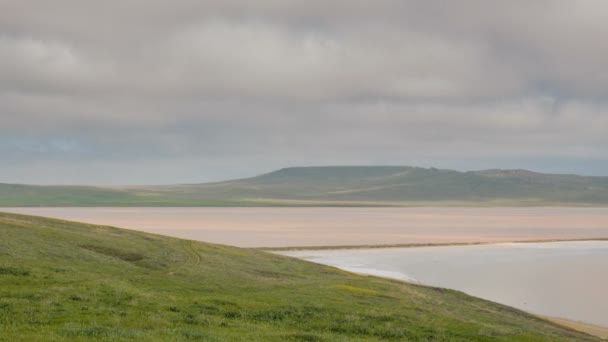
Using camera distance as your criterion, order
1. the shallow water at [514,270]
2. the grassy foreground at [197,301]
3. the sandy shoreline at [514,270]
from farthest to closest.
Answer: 1. the shallow water at [514,270]
2. the sandy shoreline at [514,270]
3. the grassy foreground at [197,301]

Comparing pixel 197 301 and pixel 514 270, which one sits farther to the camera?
pixel 514 270

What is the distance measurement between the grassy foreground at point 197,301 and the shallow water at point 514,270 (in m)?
8.53

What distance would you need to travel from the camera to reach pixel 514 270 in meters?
83.8

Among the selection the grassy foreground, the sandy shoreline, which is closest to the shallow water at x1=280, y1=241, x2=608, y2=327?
the sandy shoreline

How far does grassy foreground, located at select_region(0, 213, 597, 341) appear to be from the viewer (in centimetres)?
2905

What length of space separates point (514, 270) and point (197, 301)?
5614 cm

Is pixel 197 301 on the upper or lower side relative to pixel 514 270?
upper

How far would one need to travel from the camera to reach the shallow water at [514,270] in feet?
199

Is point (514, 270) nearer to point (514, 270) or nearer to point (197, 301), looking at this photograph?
point (514, 270)

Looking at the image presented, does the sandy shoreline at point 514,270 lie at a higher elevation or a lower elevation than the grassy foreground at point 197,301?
lower

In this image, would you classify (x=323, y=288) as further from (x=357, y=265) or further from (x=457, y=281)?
(x=357, y=265)

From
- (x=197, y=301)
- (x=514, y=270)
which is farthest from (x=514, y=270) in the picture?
(x=197, y=301)

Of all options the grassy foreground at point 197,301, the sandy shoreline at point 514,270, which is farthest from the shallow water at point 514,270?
the grassy foreground at point 197,301

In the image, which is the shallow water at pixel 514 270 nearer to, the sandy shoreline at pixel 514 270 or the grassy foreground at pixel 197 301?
the sandy shoreline at pixel 514 270
